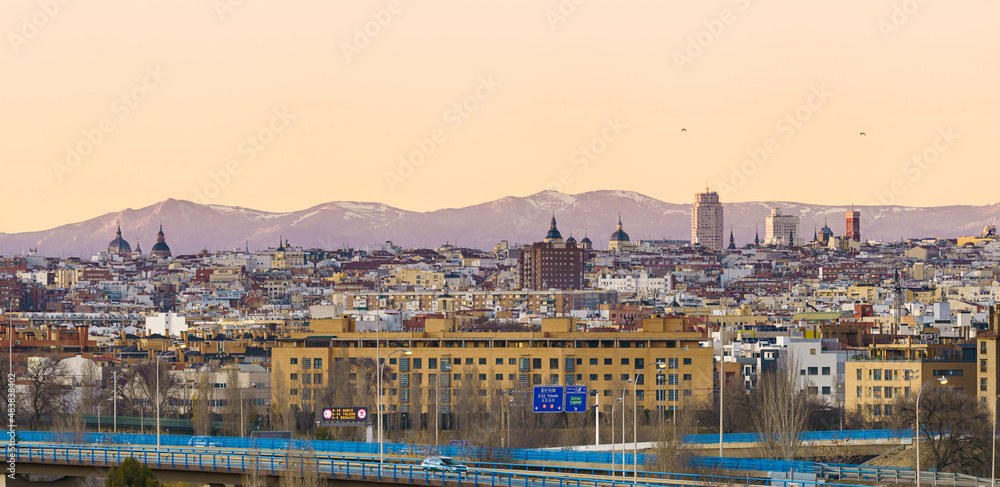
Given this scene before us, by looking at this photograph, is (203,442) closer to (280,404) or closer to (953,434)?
(280,404)

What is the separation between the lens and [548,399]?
68.4 m

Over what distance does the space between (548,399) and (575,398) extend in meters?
1.07

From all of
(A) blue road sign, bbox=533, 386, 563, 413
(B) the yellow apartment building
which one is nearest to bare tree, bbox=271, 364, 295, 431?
(A) blue road sign, bbox=533, 386, 563, 413

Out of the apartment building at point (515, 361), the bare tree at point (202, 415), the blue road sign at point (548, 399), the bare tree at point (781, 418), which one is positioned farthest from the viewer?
the apartment building at point (515, 361)

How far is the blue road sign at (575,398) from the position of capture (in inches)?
2699

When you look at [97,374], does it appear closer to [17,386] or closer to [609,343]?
[17,386]

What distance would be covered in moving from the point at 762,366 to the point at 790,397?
121 ft

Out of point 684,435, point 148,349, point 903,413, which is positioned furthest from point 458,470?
point 148,349

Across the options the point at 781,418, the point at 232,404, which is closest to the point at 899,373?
the point at 781,418

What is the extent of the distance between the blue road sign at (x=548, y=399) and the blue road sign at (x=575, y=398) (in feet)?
1.26

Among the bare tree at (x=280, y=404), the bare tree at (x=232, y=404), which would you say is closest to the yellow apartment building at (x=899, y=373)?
the bare tree at (x=280, y=404)

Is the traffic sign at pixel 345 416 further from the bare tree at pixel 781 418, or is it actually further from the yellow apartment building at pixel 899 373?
the yellow apartment building at pixel 899 373

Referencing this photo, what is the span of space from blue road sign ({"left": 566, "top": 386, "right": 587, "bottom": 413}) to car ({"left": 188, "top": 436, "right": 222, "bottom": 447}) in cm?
1333

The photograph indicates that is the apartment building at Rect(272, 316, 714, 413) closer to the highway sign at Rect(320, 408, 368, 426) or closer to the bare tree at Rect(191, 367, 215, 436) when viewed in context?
the bare tree at Rect(191, 367, 215, 436)
